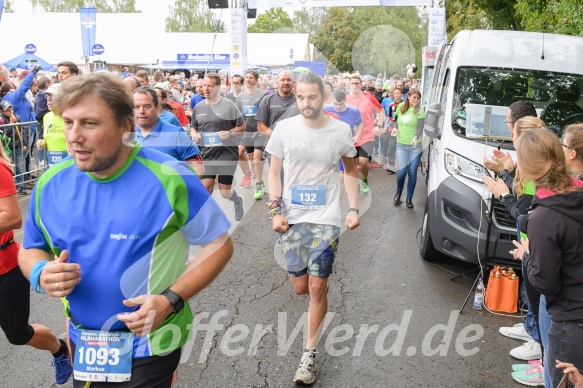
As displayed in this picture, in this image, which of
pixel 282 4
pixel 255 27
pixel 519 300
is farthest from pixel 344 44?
pixel 519 300

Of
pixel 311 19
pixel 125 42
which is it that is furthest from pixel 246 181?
pixel 311 19

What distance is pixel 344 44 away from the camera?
56.3 metres

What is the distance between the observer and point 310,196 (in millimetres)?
4234

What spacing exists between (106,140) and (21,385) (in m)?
2.48

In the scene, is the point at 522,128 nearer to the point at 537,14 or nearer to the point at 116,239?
the point at 116,239

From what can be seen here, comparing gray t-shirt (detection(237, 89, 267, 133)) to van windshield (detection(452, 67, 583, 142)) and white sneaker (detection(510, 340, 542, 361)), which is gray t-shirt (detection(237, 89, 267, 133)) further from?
white sneaker (detection(510, 340, 542, 361))

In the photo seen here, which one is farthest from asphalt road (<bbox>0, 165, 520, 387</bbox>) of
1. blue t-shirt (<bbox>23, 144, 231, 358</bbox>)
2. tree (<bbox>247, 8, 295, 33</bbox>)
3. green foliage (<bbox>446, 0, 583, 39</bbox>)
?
tree (<bbox>247, 8, 295, 33</bbox>)

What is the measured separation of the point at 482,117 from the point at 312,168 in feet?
8.82

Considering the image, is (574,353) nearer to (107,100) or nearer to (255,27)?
(107,100)

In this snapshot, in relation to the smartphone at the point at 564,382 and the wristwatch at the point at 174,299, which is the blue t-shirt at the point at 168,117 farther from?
the smartphone at the point at 564,382

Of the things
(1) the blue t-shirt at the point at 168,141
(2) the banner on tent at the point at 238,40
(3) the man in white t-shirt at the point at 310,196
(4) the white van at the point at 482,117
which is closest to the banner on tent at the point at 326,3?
(2) the banner on tent at the point at 238,40

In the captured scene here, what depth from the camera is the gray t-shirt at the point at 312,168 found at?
4.24 metres

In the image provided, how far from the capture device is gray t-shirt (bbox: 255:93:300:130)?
8.88 meters

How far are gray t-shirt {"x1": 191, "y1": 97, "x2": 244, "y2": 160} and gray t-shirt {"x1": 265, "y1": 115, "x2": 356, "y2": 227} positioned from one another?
401cm
